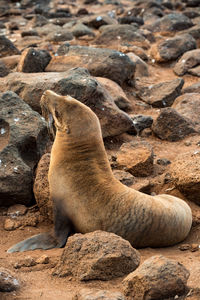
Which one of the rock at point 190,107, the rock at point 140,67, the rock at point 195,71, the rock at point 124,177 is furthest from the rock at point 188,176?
the rock at point 195,71

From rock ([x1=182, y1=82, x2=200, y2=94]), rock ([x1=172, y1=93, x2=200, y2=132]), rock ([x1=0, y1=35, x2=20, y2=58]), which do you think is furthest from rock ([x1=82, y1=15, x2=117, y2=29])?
rock ([x1=172, y1=93, x2=200, y2=132])

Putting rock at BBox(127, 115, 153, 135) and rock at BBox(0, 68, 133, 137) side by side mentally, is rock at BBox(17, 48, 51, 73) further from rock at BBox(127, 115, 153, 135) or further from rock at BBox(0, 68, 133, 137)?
rock at BBox(127, 115, 153, 135)

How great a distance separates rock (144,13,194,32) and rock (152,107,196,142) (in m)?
7.75

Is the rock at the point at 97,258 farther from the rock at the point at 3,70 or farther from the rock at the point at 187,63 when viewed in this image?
the rock at the point at 187,63

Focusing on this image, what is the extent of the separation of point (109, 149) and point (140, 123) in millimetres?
924

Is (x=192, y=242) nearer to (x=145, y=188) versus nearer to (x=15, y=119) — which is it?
(x=145, y=188)

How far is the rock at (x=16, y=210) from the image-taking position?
5633 mm

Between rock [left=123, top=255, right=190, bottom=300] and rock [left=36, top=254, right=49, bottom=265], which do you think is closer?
rock [left=123, top=255, right=190, bottom=300]

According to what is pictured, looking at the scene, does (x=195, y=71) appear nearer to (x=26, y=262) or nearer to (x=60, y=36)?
(x=60, y=36)

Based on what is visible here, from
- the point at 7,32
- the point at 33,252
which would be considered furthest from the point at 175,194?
the point at 7,32

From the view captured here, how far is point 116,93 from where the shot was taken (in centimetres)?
846

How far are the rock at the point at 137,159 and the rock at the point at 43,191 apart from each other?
114cm

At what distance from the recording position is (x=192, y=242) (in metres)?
5.18

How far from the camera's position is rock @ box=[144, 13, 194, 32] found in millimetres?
14992
